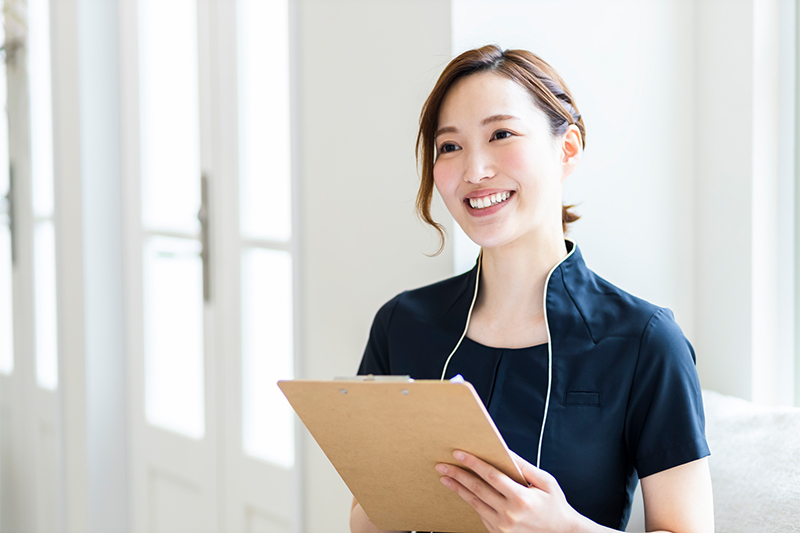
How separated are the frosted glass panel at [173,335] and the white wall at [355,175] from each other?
76 cm

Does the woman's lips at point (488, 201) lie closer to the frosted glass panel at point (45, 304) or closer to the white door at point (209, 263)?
the white door at point (209, 263)

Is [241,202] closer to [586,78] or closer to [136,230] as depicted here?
[136,230]

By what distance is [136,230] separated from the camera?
246cm

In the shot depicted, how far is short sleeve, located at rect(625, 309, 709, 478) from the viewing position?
3.30ft

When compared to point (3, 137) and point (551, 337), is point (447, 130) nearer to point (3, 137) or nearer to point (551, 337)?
point (551, 337)

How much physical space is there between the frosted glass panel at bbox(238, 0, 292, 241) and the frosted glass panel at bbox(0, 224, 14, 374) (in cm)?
95

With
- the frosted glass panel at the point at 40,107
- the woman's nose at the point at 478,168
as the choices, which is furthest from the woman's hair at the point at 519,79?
the frosted glass panel at the point at 40,107

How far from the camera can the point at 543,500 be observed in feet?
2.95

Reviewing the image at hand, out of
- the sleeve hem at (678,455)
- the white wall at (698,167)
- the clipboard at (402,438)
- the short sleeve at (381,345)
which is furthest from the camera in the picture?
the white wall at (698,167)

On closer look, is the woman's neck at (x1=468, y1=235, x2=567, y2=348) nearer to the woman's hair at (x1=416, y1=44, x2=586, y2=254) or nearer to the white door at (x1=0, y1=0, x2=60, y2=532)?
the woman's hair at (x1=416, y1=44, x2=586, y2=254)

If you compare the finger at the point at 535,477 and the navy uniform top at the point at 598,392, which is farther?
the navy uniform top at the point at 598,392

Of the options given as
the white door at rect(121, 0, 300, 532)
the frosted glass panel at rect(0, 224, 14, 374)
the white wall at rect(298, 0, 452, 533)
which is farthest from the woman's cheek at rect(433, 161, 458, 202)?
the frosted glass panel at rect(0, 224, 14, 374)

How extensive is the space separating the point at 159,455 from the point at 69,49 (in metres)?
1.42

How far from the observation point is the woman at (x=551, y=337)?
1.03 metres
